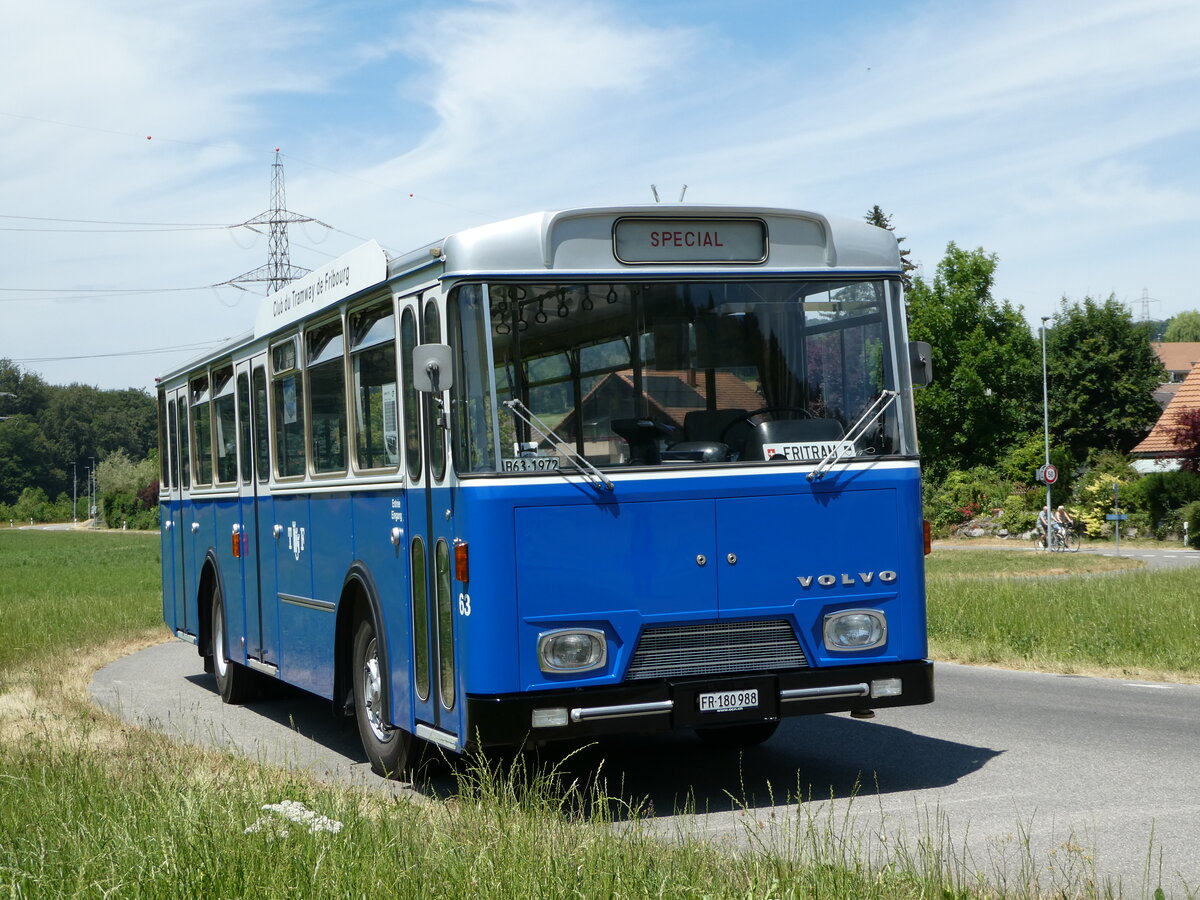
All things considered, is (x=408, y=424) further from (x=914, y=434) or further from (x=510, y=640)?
(x=914, y=434)

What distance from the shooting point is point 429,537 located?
836 centimetres

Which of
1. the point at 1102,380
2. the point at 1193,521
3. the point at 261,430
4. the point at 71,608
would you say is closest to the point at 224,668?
the point at 261,430

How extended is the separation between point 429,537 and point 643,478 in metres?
1.23

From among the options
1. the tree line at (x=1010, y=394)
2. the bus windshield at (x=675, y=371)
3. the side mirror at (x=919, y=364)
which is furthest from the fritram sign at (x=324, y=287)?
the tree line at (x=1010, y=394)

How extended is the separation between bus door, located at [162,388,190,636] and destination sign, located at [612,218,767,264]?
8528mm

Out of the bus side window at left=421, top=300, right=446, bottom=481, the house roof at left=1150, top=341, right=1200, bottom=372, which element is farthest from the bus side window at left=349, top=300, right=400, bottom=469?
the house roof at left=1150, top=341, right=1200, bottom=372

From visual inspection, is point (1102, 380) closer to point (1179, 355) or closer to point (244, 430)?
point (244, 430)

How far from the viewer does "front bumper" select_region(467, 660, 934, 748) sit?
25.1 feet

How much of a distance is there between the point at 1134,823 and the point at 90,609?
2109cm

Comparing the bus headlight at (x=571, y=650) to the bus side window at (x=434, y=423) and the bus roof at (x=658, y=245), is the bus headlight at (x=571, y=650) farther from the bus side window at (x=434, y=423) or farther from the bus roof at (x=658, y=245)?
the bus roof at (x=658, y=245)

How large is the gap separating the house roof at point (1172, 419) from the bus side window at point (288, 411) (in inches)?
1699

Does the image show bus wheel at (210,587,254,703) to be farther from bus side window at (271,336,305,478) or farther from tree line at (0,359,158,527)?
tree line at (0,359,158,527)

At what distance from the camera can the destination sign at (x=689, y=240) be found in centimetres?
819

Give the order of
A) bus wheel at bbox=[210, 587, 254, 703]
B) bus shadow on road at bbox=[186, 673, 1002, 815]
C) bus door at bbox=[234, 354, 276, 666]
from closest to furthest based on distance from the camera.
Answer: bus shadow on road at bbox=[186, 673, 1002, 815]
bus door at bbox=[234, 354, 276, 666]
bus wheel at bbox=[210, 587, 254, 703]
